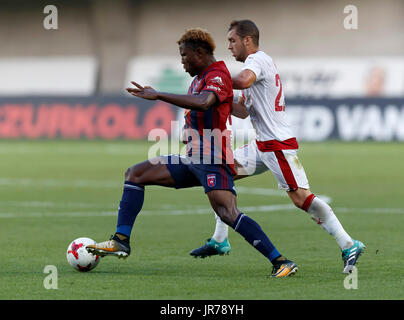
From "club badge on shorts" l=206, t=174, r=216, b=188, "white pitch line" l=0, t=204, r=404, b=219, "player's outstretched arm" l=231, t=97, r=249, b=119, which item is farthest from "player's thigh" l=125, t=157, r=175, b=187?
"white pitch line" l=0, t=204, r=404, b=219

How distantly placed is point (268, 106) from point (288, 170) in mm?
667

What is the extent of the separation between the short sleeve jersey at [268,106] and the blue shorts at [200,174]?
72 centimetres

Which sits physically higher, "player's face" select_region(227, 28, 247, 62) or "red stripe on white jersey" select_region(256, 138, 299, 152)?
"player's face" select_region(227, 28, 247, 62)

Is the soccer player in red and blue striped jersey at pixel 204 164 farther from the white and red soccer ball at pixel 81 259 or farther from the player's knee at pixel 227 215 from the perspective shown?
the white and red soccer ball at pixel 81 259

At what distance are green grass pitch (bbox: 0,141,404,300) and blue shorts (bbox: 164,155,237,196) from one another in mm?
835

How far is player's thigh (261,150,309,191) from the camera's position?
29.0 feet

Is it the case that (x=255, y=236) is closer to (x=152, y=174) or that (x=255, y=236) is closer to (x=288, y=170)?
(x=288, y=170)

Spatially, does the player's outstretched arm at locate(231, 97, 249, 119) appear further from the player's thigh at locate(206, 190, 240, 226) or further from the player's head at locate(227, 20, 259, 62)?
the player's thigh at locate(206, 190, 240, 226)

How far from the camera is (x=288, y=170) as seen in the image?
888cm

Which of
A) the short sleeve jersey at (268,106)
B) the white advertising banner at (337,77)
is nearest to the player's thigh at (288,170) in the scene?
the short sleeve jersey at (268,106)

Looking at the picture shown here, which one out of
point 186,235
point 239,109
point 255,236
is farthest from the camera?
point 186,235

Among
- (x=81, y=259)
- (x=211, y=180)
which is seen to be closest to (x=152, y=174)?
(x=211, y=180)

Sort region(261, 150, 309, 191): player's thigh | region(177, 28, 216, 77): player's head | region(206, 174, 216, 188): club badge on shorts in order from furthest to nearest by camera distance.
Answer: region(261, 150, 309, 191): player's thigh, region(206, 174, 216, 188): club badge on shorts, region(177, 28, 216, 77): player's head
